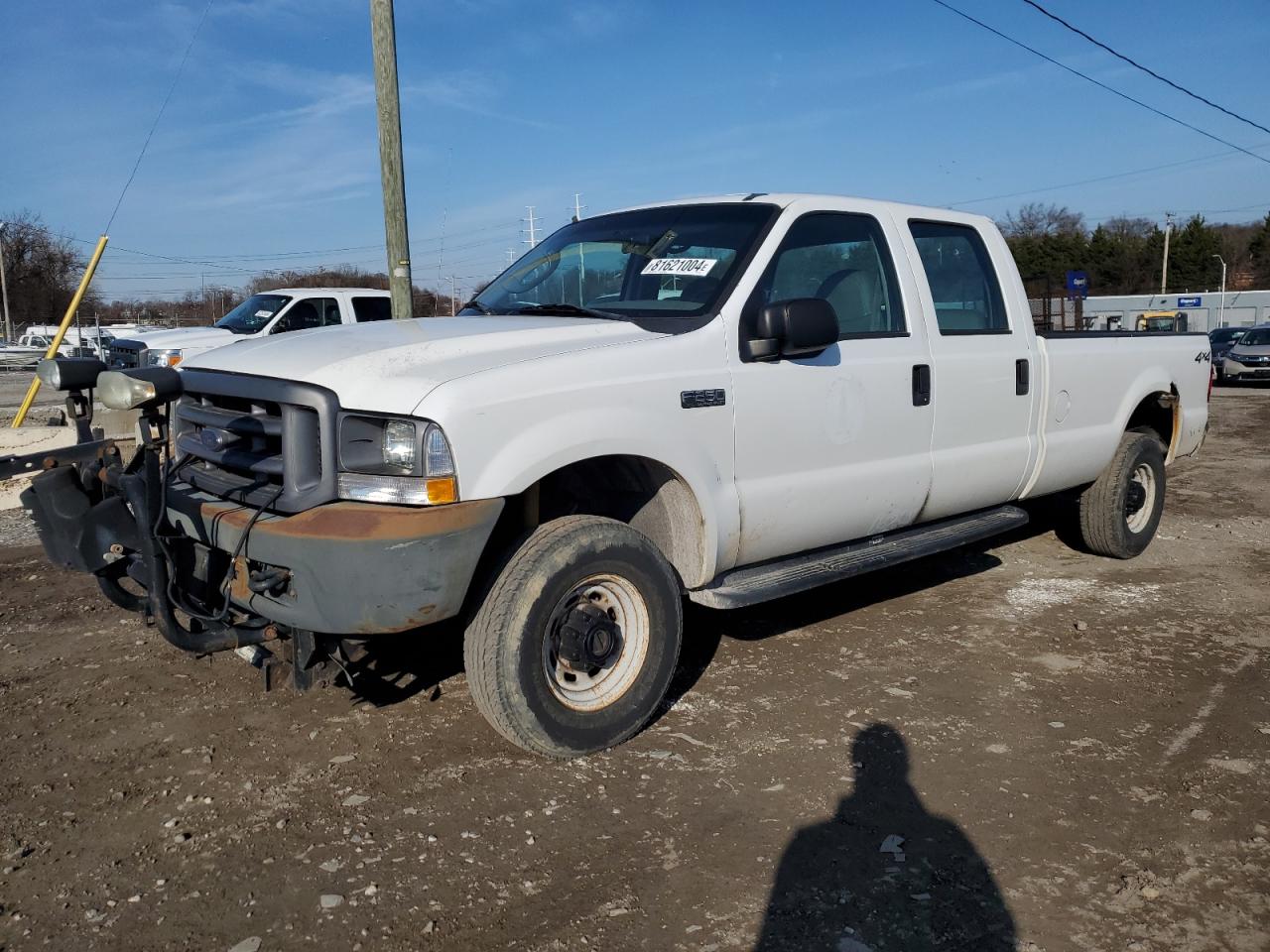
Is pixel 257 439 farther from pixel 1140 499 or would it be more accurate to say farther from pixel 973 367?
pixel 1140 499

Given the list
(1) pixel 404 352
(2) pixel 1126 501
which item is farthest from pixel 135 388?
(2) pixel 1126 501

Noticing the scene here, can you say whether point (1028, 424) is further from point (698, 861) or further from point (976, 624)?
point (698, 861)

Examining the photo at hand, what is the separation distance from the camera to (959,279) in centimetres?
538

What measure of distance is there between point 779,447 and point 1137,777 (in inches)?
69.0

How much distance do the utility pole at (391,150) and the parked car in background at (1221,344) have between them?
22.8 m

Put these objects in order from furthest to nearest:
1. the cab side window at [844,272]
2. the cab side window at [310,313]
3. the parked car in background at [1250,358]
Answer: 1. the parked car in background at [1250,358]
2. the cab side window at [310,313]
3. the cab side window at [844,272]

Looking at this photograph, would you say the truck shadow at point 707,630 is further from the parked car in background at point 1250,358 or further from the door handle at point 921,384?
the parked car in background at point 1250,358

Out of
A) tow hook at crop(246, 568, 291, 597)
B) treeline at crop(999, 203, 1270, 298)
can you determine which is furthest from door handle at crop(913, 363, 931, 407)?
treeline at crop(999, 203, 1270, 298)

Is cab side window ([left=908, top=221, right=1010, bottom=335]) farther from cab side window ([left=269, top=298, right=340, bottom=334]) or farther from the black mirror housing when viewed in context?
cab side window ([left=269, top=298, right=340, bottom=334])

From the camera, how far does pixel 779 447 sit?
424 centimetres

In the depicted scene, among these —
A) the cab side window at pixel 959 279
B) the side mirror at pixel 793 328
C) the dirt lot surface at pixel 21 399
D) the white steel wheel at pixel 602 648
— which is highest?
the cab side window at pixel 959 279

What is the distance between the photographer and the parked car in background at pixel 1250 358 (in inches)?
974

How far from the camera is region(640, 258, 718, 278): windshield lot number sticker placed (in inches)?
172

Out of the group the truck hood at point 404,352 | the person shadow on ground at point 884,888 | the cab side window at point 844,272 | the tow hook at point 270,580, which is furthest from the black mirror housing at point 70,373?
the person shadow on ground at point 884,888
